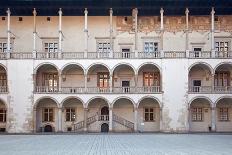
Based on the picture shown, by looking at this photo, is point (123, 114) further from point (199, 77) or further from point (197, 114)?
point (199, 77)

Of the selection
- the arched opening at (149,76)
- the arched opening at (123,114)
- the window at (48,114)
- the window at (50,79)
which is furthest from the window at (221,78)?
the window at (48,114)

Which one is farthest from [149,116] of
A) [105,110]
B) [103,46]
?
[103,46]

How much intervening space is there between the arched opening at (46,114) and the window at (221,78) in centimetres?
1781

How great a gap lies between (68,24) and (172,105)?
14807 mm

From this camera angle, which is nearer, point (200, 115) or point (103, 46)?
point (200, 115)

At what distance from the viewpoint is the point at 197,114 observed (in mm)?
43594

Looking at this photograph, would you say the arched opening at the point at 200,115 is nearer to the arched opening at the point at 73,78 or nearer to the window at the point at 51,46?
the arched opening at the point at 73,78

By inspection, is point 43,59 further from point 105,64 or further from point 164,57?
point 164,57

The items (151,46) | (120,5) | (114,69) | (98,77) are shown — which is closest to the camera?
(114,69)

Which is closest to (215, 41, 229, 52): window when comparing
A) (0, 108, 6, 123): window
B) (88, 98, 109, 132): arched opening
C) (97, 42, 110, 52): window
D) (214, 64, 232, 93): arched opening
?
(214, 64, 232, 93): arched opening

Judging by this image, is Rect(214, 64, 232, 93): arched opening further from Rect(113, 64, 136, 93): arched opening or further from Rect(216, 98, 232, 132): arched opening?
Rect(113, 64, 136, 93): arched opening

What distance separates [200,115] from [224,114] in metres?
2.63

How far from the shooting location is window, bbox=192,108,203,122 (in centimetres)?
4350

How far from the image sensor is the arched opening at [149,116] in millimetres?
43500
